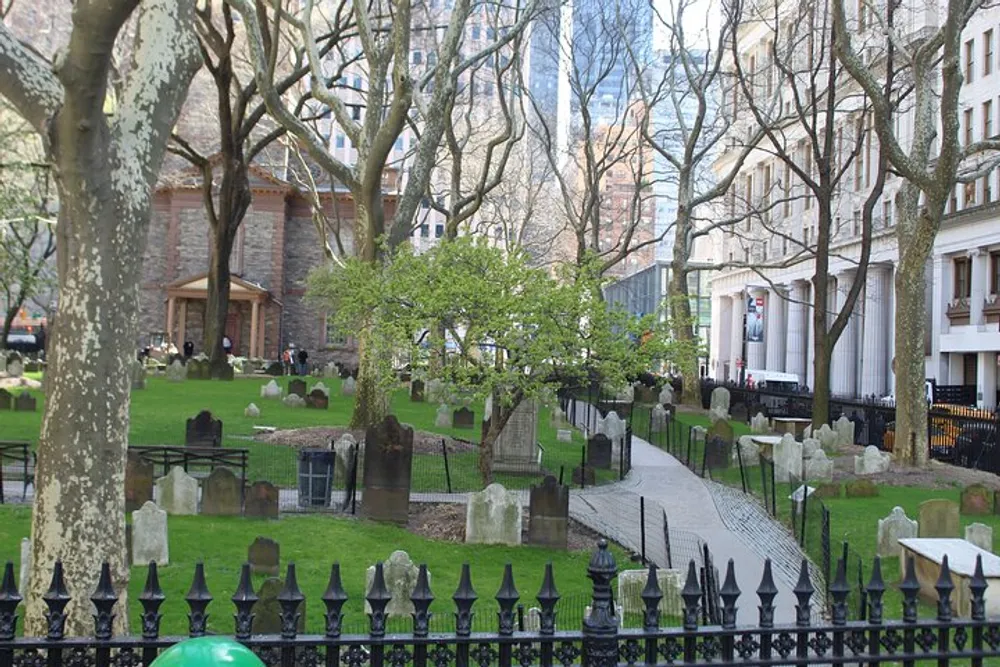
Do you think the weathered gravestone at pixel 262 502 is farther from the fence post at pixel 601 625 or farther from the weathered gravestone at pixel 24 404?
the weathered gravestone at pixel 24 404

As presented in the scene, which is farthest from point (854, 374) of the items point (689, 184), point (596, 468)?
point (596, 468)

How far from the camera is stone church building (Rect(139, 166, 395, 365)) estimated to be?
188ft

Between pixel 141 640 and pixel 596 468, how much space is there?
58.2ft

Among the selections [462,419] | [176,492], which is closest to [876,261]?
[462,419]

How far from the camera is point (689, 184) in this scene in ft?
118

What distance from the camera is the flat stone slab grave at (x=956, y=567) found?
381 inches

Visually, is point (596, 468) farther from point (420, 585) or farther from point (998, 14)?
point (998, 14)

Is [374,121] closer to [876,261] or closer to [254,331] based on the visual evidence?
[254,331]

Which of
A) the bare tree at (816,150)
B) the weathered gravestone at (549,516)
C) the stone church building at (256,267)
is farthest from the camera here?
the stone church building at (256,267)

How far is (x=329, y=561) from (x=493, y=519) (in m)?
2.53

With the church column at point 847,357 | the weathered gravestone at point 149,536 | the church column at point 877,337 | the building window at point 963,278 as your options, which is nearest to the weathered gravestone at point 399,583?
the weathered gravestone at point 149,536

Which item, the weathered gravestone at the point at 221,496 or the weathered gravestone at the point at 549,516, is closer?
the weathered gravestone at the point at 549,516

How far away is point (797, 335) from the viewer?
64688mm

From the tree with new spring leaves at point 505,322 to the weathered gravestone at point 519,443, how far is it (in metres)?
2.72
